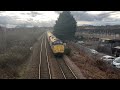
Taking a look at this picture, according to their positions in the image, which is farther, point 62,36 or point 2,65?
point 62,36

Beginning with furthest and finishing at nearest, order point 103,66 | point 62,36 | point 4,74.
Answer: point 62,36 → point 103,66 → point 4,74

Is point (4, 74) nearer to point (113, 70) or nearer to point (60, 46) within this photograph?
point (113, 70)

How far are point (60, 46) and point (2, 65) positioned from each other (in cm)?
1005

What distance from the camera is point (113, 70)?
19.9 m
